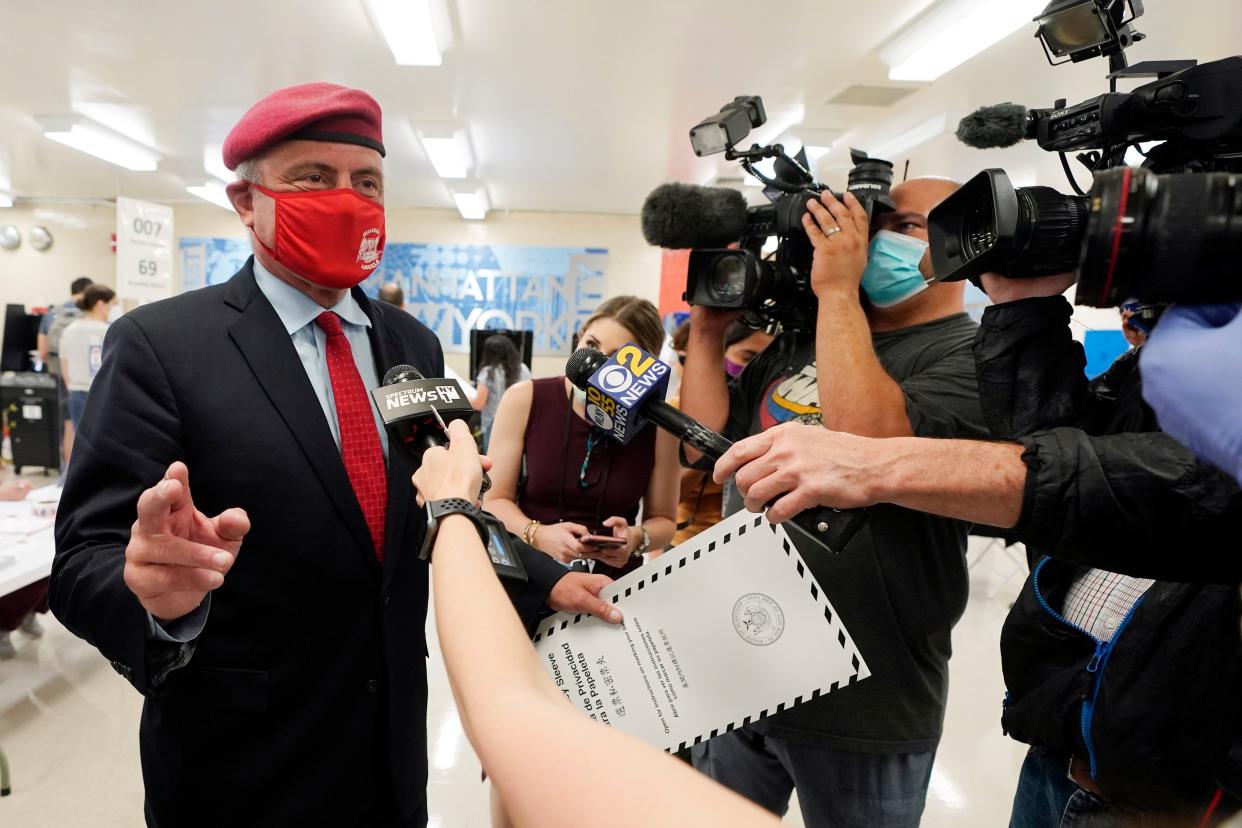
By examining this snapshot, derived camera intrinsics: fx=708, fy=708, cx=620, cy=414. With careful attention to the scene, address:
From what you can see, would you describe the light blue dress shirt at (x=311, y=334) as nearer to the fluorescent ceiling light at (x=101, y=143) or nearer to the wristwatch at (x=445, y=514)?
the wristwatch at (x=445, y=514)

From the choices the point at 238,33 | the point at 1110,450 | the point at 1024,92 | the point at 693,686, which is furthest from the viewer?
the point at 1024,92

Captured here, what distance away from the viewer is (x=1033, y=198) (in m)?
0.84

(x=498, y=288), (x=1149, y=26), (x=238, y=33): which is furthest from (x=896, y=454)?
(x=498, y=288)

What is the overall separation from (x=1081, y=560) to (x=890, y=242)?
0.76m

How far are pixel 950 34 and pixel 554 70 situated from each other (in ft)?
8.54

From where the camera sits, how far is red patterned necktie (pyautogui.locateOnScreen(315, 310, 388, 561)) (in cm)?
111

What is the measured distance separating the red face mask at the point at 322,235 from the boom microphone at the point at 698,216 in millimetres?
585

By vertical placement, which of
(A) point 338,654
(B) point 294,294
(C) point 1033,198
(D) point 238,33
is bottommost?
(A) point 338,654

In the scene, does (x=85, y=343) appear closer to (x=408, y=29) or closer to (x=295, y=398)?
(x=408, y=29)

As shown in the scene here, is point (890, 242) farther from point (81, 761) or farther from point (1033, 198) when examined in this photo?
point (81, 761)

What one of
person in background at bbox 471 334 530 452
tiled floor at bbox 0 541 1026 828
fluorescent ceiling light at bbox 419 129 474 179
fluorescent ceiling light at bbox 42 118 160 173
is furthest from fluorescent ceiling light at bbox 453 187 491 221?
tiled floor at bbox 0 541 1026 828

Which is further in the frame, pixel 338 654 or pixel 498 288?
pixel 498 288

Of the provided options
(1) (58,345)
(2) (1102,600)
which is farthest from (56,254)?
(2) (1102,600)

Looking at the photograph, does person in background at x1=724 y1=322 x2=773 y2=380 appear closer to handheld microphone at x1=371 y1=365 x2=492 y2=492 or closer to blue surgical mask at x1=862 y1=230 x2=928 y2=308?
blue surgical mask at x1=862 y1=230 x2=928 y2=308
